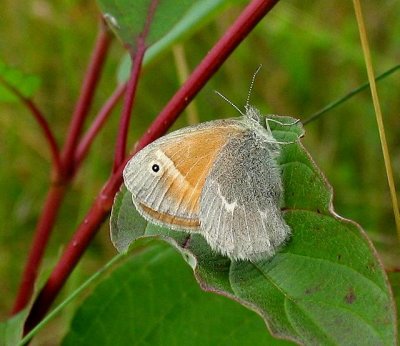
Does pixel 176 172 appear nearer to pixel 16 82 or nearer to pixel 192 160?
pixel 192 160

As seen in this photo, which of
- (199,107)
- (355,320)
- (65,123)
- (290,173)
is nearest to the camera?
(355,320)

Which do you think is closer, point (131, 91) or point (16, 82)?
point (131, 91)

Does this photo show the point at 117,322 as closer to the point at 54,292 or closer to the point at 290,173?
the point at 54,292

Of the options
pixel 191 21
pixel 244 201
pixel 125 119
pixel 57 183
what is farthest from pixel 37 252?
pixel 191 21

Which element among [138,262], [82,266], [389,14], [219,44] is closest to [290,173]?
[219,44]

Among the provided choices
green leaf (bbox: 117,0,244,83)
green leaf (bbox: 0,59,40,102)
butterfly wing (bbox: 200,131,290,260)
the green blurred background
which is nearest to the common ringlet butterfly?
butterfly wing (bbox: 200,131,290,260)

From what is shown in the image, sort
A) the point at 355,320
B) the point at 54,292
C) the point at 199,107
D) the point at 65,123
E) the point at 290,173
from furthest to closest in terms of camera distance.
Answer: the point at 65,123, the point at 199,107, the point at 54,292, the point at 290,173, the point at 355,320

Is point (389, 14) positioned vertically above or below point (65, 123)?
above
